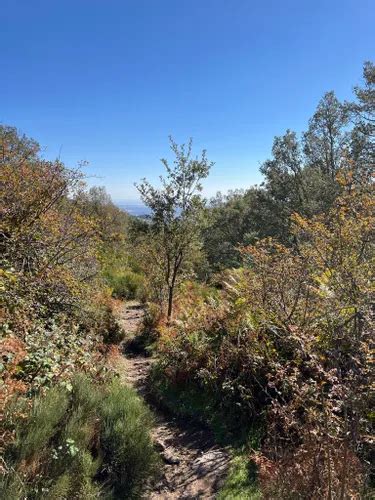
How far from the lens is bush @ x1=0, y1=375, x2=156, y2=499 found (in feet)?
10.9

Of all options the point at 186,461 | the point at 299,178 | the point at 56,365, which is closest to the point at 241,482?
the point at 186,461

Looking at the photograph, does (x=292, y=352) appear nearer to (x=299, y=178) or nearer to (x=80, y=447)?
(x=80, y=447)

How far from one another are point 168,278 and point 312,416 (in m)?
7.64

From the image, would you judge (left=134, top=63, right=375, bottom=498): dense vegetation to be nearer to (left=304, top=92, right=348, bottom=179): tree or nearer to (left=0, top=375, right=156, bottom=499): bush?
(left=0, top=375, right=156, bottom=499): bush

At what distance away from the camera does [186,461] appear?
470 centimetres

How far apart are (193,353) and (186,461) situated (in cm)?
209

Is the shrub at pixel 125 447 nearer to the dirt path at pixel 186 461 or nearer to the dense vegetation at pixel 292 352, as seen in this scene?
the dirt path at pixel 186 461

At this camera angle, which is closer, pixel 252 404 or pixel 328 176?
pixel 252 404

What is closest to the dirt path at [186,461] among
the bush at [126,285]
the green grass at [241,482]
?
the green grass at [241,482]

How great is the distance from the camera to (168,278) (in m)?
10.1

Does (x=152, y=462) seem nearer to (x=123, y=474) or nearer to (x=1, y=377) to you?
(x=123, y=474)

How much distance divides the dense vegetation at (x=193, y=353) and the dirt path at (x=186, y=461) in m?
0.23

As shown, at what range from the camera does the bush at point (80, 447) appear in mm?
3334

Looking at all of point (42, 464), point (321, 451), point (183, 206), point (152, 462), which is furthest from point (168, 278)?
point (321, 451)
